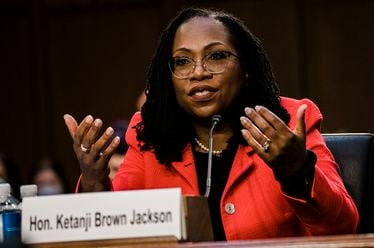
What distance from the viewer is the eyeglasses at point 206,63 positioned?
2627mm

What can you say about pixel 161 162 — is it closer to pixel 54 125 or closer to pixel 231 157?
pixel 231 157

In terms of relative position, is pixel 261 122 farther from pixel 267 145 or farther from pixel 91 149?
pixel 91 149

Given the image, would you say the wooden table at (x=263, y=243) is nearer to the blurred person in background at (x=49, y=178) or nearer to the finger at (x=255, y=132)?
the finger at (x=255, y=132)

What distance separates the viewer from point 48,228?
204 centimetres

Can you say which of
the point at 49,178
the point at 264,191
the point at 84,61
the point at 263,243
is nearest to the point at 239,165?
the point at 264,191

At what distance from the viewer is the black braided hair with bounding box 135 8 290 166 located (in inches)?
108

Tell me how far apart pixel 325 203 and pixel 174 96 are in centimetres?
71

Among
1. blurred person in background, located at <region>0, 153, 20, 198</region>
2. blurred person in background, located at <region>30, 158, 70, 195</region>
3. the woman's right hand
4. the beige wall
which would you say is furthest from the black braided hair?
the beige wall

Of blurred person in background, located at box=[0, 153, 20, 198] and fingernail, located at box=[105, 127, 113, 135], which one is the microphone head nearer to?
fingernail, located at box=[105, 127, 113, 135]

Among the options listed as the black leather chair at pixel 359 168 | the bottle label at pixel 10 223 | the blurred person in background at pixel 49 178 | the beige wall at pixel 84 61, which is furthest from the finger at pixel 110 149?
the beige wall at pixel 84 61

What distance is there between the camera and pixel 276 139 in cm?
214

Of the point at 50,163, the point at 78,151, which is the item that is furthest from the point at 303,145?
the point at 50,163

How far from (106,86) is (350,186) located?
410 cm

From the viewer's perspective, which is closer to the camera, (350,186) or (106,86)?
(350,186)
